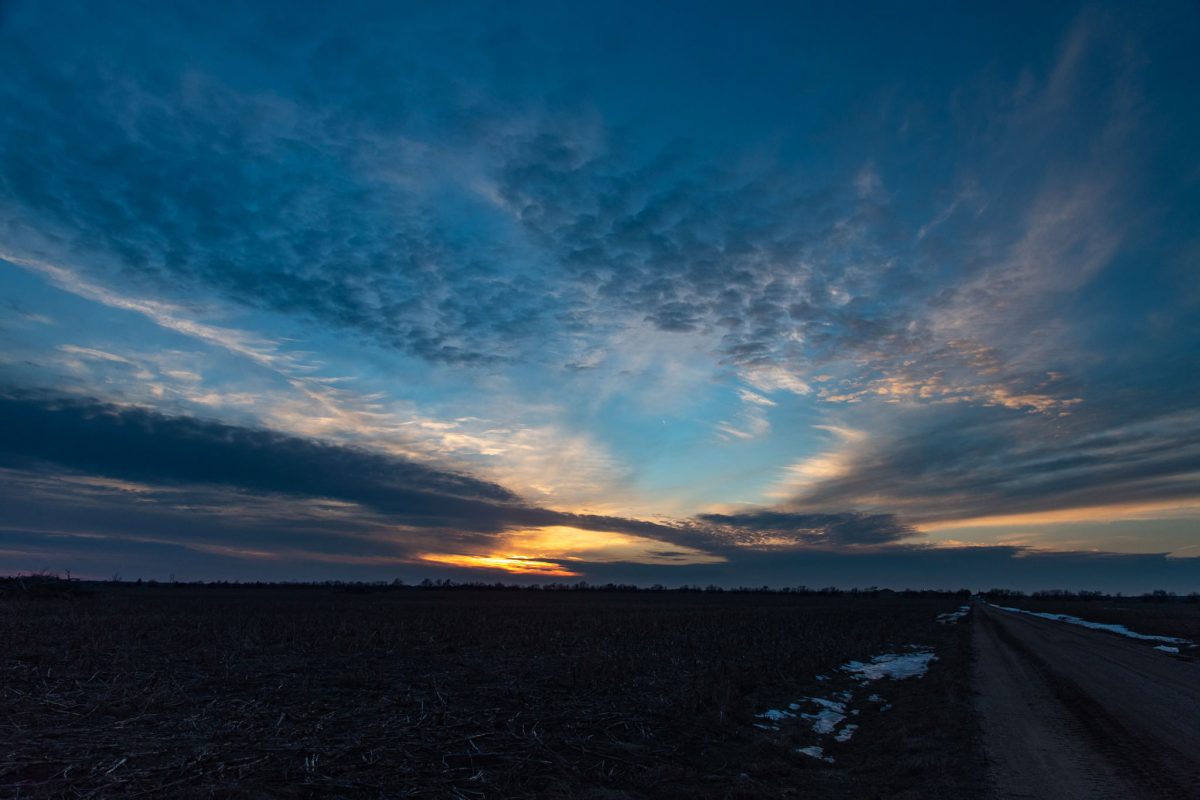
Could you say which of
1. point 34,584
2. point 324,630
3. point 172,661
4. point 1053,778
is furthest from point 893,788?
point 34,584

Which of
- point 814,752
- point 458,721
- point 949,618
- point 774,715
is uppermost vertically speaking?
point 949,618

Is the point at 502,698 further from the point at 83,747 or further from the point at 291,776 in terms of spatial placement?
the point at 83,747

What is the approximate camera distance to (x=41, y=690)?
14219 mm

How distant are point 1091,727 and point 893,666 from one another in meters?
13.7

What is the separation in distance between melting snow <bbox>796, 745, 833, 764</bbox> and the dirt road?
278 centimetres

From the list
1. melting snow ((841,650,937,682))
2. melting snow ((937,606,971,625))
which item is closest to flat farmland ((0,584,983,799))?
melting snow ((841,650,937,682))

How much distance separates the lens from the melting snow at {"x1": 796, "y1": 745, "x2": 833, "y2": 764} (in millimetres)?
12645

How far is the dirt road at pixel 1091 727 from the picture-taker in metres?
10.1

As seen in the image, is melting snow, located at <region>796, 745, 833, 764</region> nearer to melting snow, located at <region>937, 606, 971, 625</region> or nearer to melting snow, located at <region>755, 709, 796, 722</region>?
melting snow, located at <region>755, 709, 796, 722</region>

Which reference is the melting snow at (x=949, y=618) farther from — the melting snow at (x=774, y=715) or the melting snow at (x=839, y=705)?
the melting snow at (x=774, y=715)

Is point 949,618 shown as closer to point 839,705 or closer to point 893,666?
point 893,666

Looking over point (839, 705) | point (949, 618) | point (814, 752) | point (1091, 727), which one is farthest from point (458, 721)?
point (949, 618)

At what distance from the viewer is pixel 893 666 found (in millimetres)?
27344

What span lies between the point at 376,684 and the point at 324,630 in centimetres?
1607
